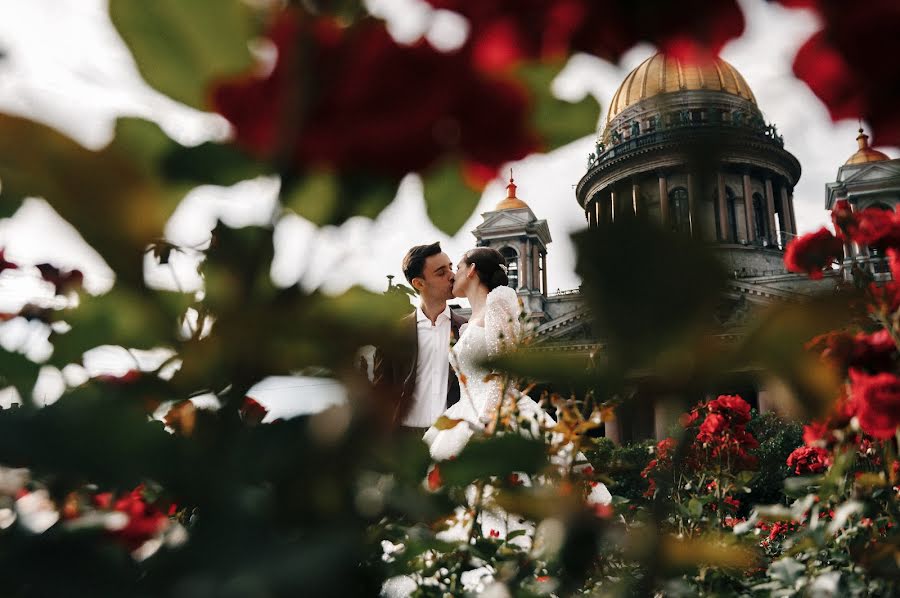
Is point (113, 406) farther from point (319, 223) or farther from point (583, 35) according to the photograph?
point (583, 35)

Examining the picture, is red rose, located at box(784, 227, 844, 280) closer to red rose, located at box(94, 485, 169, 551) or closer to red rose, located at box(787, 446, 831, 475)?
red rose, located at box(94, 485, 169, 551)

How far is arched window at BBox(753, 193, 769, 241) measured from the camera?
1975 centimetres

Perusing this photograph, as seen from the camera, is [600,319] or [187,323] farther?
[187,323]

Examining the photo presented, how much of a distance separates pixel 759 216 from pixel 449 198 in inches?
868

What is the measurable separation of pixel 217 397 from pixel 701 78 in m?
0.26

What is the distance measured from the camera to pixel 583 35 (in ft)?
0.88

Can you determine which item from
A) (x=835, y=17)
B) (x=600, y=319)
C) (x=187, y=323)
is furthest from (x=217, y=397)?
(x=835, y=17)

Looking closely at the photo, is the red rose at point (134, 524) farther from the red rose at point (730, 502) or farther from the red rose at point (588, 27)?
the red rose at point (730, 502)

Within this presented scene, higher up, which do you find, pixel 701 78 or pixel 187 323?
pixel 701 78

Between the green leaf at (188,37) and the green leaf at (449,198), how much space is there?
105 millimetres

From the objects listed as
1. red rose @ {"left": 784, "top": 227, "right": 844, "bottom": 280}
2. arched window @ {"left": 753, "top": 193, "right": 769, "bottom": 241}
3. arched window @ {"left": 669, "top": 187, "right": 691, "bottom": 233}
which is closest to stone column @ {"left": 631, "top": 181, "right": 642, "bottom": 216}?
arched window @ {"left": 669, "top": 187, "right": 691, "bottom": 233}

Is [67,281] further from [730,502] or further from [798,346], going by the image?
[730,502]

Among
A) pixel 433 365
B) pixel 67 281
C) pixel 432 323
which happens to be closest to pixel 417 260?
pixel 432 323

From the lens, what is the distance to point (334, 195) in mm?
271
